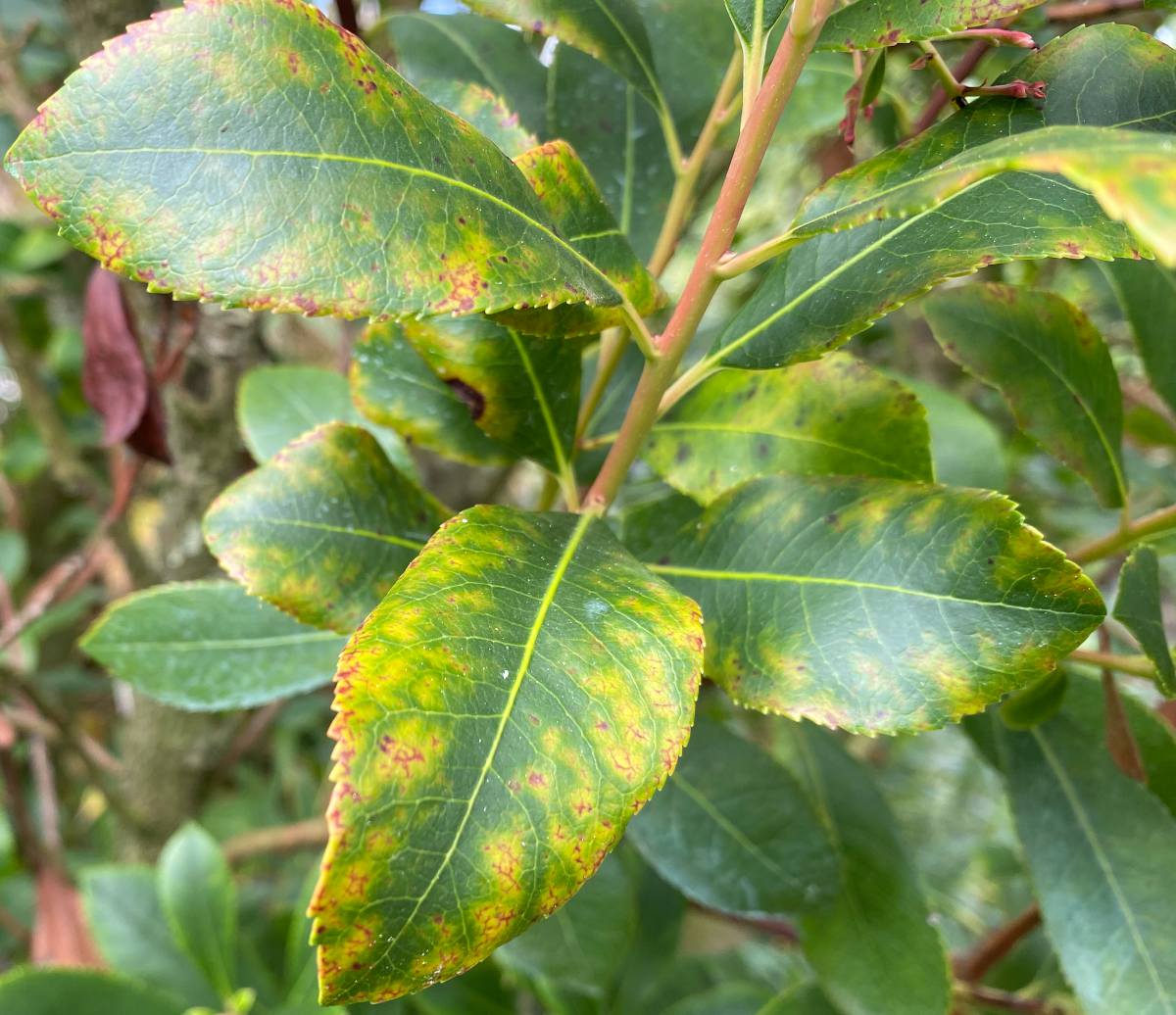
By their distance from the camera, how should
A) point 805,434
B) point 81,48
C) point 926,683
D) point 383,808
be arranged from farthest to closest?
point 81,48 < point 805,434 < point 926,683 < point 383,808

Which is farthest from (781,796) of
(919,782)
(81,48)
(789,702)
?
(919,782)

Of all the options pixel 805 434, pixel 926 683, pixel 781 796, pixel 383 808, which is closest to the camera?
pixel 383 808

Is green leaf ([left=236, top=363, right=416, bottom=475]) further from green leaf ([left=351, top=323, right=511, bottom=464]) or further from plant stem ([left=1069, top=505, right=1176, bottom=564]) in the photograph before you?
plant stem ([left=1069, top=505, right=1176, bottom=564])

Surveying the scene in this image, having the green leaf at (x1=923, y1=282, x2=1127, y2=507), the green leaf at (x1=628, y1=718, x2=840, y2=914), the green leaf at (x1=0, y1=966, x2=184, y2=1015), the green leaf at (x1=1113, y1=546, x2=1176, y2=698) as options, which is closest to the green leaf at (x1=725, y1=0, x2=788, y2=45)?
the green leaf at (x1=923, y1=282, x2=1127, y2=507)

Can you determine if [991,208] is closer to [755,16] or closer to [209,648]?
[755,16]

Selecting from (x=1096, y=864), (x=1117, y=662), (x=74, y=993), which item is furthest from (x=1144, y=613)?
(x=74, y=993)

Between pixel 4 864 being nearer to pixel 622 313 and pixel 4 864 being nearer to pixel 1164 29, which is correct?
pixel 622 313
